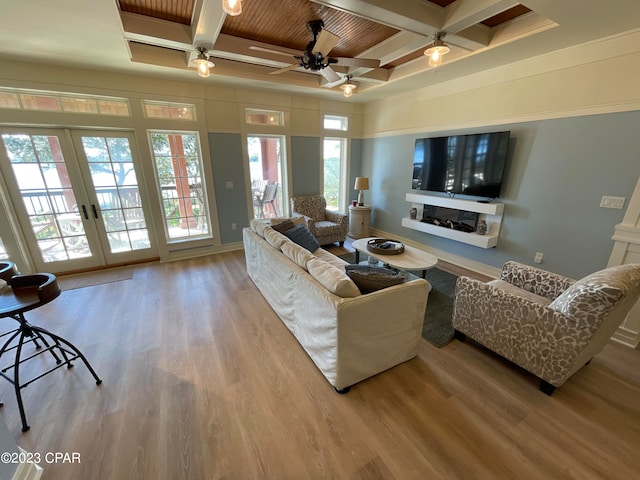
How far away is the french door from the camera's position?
331cm

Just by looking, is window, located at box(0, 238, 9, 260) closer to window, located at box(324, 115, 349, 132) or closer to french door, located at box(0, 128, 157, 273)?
french door, located at box(0, 128, 157, 273)

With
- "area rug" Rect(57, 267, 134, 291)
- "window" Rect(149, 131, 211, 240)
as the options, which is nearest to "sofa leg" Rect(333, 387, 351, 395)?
"area rug" Rect(57, 267, 134, 291)

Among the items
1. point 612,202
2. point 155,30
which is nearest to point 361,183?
point 612,202

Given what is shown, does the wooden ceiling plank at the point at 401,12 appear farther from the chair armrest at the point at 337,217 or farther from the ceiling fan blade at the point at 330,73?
the chair armrest at the point at 337,217

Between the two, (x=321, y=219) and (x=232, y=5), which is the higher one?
(x=232, y=5)

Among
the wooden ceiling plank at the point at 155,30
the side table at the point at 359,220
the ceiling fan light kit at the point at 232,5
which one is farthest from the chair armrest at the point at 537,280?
the wooden ceiling plank at the point at 155,30

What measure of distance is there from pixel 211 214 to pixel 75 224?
183 centimetres

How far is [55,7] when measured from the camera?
1.92 metres

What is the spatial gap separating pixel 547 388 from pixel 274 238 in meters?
2.55

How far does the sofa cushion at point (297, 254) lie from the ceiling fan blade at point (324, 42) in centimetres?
182

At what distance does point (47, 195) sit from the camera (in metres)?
3.46

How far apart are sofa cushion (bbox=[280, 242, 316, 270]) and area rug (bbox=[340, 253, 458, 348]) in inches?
54.5

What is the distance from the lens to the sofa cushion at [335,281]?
5.69ft

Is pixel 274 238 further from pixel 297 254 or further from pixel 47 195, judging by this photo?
pixel 47 195
